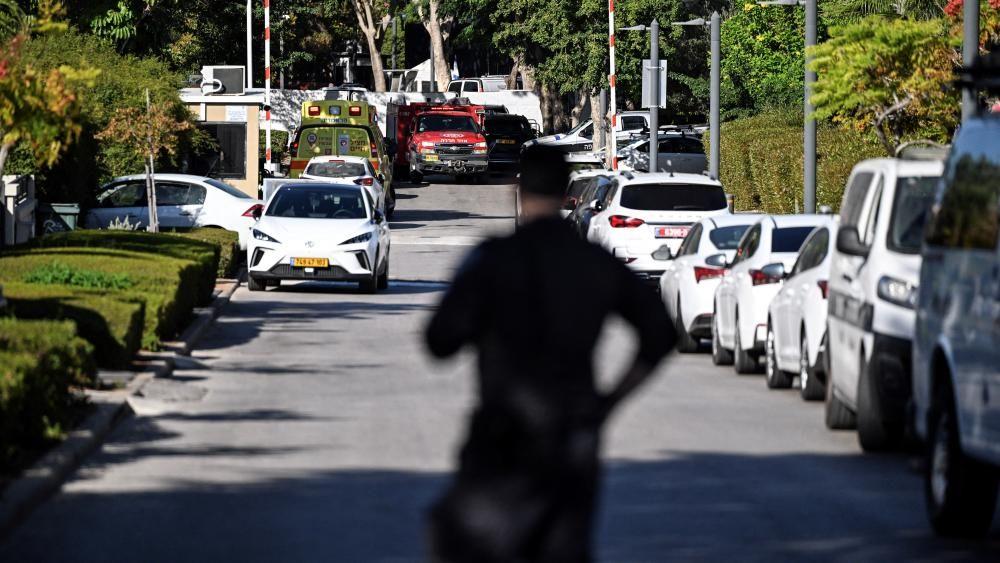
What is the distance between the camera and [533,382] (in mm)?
5211

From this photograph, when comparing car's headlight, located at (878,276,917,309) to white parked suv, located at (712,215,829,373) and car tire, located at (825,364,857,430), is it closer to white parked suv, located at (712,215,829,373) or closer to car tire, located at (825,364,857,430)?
car tire, located at (825,364,857,430)

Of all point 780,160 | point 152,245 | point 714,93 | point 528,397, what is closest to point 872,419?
Answer: point 528,397

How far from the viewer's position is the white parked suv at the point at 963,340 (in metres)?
8.34

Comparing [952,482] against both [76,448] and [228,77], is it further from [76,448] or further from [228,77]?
[228,77]

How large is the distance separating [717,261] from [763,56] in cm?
4211

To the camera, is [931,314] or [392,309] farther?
[392,309]

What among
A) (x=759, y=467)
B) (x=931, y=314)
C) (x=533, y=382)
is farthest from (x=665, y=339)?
(x=759, y=467)

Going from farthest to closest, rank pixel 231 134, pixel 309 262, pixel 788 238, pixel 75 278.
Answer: pixel 231 134 < pixel 309 262 < pixel 788 238 < pixel 75 278

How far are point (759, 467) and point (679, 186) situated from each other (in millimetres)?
14089

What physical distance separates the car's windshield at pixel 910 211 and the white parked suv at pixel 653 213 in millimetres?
12894

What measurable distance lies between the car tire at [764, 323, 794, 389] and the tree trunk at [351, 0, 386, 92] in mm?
Answer: 60401

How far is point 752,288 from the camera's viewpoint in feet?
54.3

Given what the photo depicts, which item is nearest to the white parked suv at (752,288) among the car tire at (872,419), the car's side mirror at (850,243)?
the car tire at (872,419)

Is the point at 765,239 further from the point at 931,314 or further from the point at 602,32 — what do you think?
the point at 602,32
